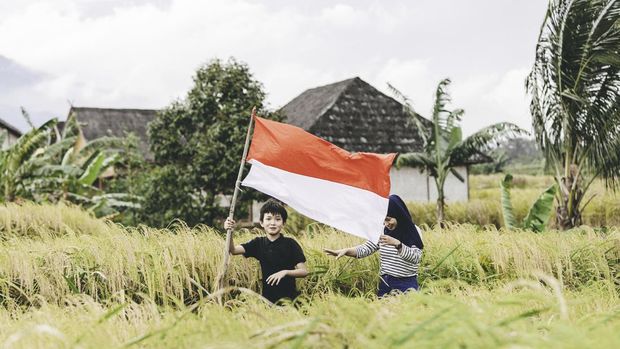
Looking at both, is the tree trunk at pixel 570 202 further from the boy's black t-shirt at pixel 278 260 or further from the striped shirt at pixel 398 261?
the boy's black t-shirt at pixel 278 260

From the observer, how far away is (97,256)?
20.0 feet

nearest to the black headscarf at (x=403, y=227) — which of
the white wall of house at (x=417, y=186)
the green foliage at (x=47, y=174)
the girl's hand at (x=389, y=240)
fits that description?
the girl's hand at (x=389, y=240)

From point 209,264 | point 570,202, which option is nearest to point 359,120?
point 570,202

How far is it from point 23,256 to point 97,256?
67 centimetres

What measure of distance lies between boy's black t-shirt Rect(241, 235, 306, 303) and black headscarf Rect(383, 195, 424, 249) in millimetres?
895

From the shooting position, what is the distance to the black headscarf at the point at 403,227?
19.1 ft

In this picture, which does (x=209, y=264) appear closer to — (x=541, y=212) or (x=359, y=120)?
(x=541, y=212)

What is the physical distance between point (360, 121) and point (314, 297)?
17778 millimetres

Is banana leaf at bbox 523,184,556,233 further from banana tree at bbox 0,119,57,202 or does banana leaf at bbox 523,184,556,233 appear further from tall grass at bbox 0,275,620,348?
banana tree at bbox 0,119,57,202

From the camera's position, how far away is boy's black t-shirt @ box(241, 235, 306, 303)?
5.46 m

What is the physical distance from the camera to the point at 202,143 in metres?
16.2

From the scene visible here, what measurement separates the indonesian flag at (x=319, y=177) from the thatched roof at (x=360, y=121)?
604 inches

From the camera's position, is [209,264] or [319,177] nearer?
[319,177]

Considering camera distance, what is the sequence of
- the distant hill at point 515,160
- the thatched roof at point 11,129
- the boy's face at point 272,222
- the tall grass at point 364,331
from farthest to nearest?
1. the distant hill at point 515,160
2. the thatched roof at point 11,129
3. the boy's face at point 272,222
4. the tall grass at point 364,331
